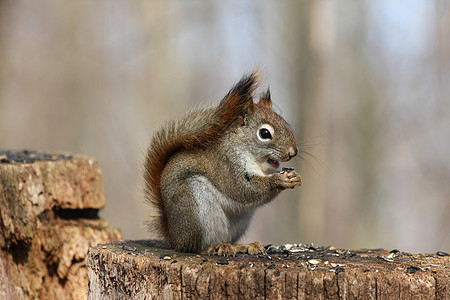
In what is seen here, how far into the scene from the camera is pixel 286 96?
726 cm

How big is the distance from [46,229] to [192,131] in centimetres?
126

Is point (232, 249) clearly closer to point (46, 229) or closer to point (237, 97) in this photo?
point (237, 97)

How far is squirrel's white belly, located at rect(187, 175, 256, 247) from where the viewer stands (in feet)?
8.09

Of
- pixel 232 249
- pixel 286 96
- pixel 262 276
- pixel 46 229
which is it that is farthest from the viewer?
→ pixel 286 96

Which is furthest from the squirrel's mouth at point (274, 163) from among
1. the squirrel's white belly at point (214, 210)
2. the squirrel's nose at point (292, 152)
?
the squirrel's white belly at point (214, 210)

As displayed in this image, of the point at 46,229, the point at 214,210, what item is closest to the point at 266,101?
the point at 214,210

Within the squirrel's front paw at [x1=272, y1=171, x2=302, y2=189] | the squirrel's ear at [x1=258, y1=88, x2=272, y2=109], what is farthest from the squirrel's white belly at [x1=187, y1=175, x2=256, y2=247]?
the squirrel's ear at [x1=258, y1=88, x2=272, y2=109]

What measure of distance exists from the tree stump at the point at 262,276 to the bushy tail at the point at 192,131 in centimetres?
40

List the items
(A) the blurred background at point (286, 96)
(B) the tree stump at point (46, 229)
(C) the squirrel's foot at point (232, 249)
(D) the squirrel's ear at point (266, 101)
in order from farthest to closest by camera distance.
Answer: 1. (A) the blurred background at point (286, 96)
2. (B) the tree stump at point (46, 229)
3. (D) the squirrel's ear at point (266, 101)
4. (C) the squirrel's foot at point (232, 249)

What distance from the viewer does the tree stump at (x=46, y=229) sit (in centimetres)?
313

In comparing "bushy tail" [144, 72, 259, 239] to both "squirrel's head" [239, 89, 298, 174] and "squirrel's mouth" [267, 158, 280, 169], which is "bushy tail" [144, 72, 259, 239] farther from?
"squirrel's mouth" [267, 158, 280, 169]

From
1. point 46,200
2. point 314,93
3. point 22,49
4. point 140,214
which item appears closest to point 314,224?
point 314,93

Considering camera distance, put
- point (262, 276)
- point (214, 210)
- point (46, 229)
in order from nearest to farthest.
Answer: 1. point (262, 276)
2. point (214, 210)
3. point (46, 229)

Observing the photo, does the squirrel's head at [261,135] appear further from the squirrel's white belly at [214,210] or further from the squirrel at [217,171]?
the squirrel's white belly at [214,210]
